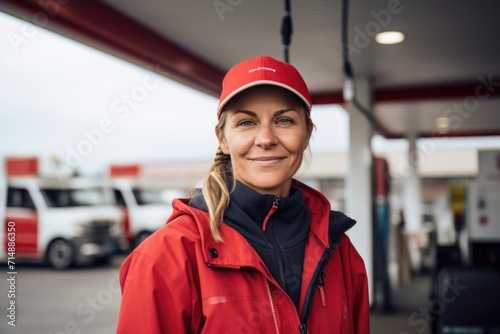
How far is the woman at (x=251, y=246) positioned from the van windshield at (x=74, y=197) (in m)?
11.7

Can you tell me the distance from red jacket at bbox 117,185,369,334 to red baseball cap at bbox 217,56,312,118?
0.32 meters

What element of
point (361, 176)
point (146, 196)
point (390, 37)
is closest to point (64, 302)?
point (361, 176)

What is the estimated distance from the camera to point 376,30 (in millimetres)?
5184

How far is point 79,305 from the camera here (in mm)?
8125

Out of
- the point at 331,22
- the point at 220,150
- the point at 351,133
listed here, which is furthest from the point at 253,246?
the point at 351,133

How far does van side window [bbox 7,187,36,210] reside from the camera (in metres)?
11.9

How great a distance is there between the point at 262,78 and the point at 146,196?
49.1 ft

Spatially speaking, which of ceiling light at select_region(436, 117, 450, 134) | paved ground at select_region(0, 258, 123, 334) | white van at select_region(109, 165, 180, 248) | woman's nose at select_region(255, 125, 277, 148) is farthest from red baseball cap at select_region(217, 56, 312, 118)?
white van at select_region(109, 165, 180, 248)

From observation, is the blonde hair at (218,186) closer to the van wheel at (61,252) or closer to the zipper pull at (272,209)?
the zipper pull at (272,209)

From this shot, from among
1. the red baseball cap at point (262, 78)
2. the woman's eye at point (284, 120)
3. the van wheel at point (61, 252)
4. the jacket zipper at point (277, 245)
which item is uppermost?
the red baseball cap at point (262, 78)

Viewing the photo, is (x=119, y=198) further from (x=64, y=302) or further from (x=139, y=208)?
(x=64, y=302)

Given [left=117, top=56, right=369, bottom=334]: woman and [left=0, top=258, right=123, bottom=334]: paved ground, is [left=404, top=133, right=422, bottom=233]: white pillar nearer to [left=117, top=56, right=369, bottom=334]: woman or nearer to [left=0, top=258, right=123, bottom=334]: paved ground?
[left=0, top=258, right=123, bottom=334]: paved ground

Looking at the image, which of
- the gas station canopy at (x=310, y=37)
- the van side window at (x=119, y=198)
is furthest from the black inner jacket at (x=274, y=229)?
the van side window at (x=119, y=198)

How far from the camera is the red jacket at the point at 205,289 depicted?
123 cm
